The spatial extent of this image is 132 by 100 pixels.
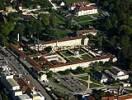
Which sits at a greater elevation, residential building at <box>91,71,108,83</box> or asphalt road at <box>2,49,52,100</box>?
asphalt road at <box>2,49,52,100</box>

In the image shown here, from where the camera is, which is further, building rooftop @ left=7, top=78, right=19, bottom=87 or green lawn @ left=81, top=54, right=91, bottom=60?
green lawn @ left=81, top=54, right=91, bottom=60

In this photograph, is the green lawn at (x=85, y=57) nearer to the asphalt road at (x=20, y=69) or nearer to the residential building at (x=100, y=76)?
the residential building at (x=100, y=76)

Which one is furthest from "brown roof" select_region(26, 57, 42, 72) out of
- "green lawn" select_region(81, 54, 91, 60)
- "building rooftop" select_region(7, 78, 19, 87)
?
"green lawn" select_region(81, 54, 91, 60)

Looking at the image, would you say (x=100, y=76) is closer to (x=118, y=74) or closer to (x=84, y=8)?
(x=118, y=74)

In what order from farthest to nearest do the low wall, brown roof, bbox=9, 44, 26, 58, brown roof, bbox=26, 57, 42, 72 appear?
the low wall < brown roof, bbox=9, 44, 26, 58 < brown roof, bbox=26, 57, 42, 72

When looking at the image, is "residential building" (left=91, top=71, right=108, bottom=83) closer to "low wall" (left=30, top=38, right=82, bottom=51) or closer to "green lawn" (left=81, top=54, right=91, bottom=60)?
"green lawn" (left=81, top=54, right=91, bottom=60)

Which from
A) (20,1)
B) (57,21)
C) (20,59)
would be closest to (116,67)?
(20,59)

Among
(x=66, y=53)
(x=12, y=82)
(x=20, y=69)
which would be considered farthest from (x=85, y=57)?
(x=12, y=82)

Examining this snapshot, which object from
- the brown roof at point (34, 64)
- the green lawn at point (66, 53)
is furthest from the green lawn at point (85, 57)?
the brown roof at point (34, 64)

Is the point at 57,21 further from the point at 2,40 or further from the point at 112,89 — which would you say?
the point at 112,89
